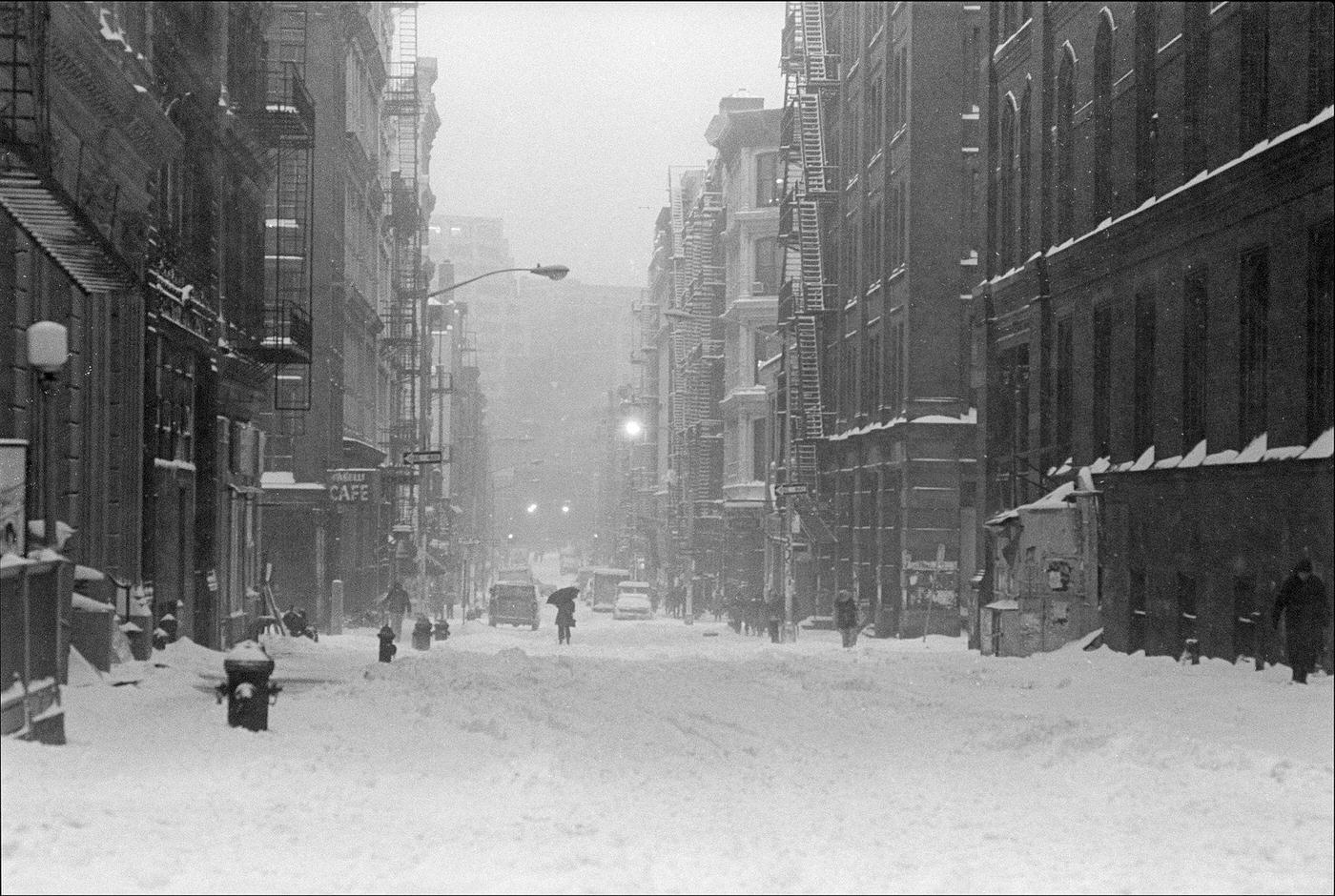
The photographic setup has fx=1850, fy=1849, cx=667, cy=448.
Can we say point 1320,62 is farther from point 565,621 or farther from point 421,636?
point 565,621

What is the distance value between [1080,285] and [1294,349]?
8607 millimetres

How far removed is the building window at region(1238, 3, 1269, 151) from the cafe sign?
22.9 m

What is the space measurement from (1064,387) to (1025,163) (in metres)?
3.42

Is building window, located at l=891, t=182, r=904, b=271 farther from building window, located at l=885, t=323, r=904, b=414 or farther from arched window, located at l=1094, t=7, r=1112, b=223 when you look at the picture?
arched window, located at l=1094, t=7, r=1112, b=223

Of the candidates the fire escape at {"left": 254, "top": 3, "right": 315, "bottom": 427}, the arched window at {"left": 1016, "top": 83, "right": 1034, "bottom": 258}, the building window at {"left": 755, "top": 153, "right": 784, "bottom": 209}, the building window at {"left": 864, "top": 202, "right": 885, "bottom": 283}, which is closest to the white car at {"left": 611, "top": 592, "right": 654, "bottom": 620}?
the building window at {"left": 755, "top": 153, "right": 784, "bottom": 209}

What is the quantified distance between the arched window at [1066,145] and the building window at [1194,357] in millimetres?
4348

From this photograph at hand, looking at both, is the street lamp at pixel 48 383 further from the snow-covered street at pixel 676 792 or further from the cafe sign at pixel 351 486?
the cafe sign at pixel 351 486

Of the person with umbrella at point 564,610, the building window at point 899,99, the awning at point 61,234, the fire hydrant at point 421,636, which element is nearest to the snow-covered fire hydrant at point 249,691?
the awning at point 61,234

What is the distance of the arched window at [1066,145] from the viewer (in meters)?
24.6

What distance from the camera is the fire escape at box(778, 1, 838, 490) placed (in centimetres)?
4741

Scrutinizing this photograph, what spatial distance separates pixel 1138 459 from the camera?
76.6 ft

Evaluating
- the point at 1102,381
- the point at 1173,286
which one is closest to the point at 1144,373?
the point at 1102,381

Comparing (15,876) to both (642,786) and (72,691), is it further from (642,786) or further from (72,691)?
(72,691)

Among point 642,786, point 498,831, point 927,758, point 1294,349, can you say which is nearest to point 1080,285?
point 1294,349
